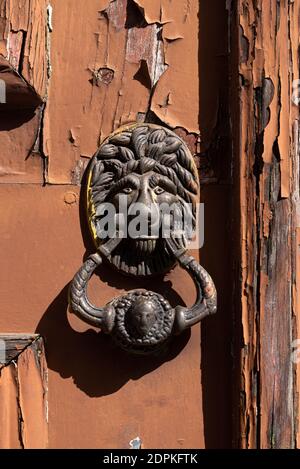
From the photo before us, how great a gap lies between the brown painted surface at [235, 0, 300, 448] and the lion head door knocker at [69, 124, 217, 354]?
0.08m

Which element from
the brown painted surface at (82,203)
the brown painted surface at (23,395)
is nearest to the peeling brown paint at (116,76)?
the brown painted surface at (82,203)

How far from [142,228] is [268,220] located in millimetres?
197

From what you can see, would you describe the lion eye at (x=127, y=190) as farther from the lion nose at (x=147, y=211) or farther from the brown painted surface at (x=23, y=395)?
the brown painted surface at (x=23, y=395)

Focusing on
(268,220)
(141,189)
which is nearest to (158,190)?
(141,189)

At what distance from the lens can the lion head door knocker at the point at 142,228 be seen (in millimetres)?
1144

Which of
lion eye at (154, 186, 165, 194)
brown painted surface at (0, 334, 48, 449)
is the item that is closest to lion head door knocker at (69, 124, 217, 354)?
lion eye at (154, 186, 165, 194)

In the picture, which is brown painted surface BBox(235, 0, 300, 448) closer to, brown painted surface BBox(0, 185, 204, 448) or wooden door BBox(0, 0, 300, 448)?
wooden door BBox(0, 0, 300, 448)

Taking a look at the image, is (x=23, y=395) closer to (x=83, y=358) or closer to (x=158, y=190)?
(x=83, y=358)

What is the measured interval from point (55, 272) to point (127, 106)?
0.98ft

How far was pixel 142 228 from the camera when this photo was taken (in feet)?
3.81

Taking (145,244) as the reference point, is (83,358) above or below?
below
